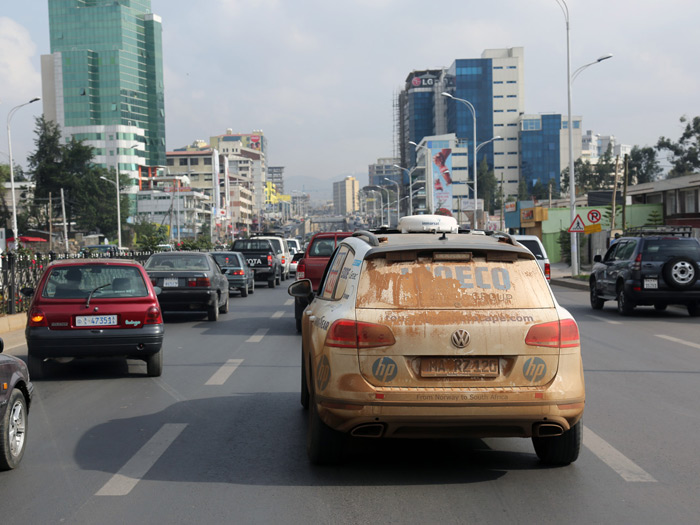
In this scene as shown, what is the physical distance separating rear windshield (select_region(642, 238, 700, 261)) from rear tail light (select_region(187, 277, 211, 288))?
9.50 metres

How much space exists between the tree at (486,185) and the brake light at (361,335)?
139 meters

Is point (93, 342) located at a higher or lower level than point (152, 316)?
lower

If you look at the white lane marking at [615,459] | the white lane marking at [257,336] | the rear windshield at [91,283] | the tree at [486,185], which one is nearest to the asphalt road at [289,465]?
the white lane marking at [615,459]

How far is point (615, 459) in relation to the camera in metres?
6.07

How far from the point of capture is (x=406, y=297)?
214 inches

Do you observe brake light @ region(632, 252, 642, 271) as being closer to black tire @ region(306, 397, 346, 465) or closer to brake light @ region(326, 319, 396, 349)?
black tire @ region(306, 397, 346, 465)

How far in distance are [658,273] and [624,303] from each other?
115cm

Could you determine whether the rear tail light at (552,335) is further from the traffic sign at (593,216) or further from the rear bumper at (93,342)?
the traffic sign at (593,216)

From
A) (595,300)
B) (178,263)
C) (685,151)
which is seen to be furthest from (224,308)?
(685,151)

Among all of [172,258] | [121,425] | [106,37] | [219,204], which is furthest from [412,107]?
[121,425]

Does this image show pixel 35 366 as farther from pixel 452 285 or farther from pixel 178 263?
pixel 178 263

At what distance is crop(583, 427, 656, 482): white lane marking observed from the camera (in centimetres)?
560

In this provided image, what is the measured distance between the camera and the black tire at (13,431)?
5707 millimetres

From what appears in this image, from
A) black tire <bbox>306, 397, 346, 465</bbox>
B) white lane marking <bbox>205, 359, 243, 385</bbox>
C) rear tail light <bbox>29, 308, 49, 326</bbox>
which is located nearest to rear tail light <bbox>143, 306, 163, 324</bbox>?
white lane marking <bbox>205, 359, 243, 385</bbox>
